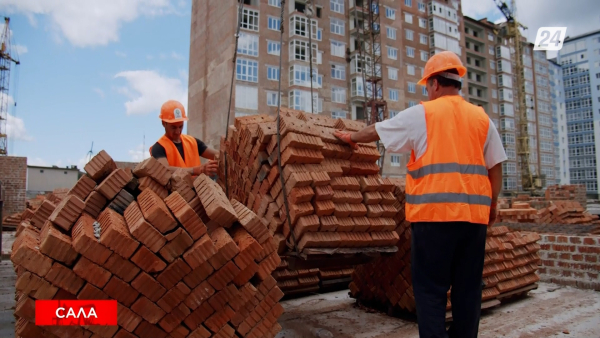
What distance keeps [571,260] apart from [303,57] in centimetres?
3275

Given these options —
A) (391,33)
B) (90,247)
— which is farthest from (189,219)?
(391,33)

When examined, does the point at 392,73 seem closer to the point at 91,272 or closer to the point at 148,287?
the point at 148,287

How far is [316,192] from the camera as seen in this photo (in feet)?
13.6

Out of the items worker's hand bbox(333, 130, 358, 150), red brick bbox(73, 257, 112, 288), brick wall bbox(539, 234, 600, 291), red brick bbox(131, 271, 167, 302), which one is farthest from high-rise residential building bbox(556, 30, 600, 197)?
red brick bbox(73, 257, 112, 288)

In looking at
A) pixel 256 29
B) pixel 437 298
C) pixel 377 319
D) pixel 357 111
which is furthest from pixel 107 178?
pixel 357 111

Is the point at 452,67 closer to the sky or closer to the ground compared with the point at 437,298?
closer to the sky

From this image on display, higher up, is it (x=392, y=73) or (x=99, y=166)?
(x=392, y=73)

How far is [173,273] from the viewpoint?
3.04 metres

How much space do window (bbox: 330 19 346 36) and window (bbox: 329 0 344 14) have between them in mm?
979

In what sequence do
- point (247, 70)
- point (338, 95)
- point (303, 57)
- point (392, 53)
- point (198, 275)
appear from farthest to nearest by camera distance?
point (392, 53)
point (338, 95)
point (303, 57)
point (247, 70)
point (198, 275)

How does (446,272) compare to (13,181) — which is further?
(13,181)

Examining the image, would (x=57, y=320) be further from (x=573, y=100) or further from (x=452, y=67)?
(x=573, y=100)

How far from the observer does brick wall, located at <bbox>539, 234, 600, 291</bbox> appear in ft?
22.3

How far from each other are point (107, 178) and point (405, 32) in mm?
47936
